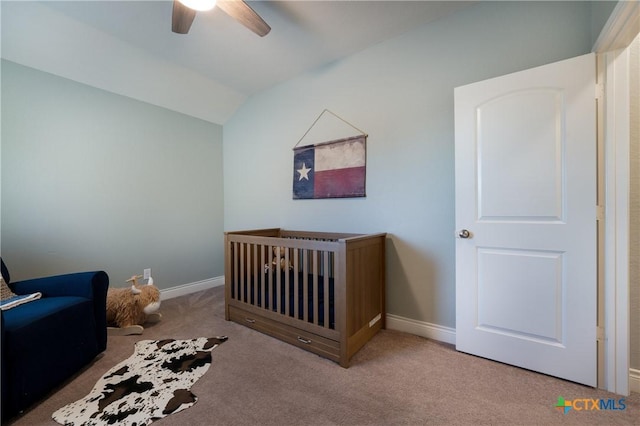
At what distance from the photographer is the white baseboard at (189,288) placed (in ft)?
10.0

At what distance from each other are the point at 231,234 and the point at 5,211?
1.80 meters

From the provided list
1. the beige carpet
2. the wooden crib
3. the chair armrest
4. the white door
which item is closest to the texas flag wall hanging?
the wooden crib

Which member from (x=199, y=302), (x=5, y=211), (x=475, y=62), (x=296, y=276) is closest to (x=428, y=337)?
(x=296, y=276)

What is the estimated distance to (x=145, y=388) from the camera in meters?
1.47

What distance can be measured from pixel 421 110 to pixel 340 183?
0.95 metres

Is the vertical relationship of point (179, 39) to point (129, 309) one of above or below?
above

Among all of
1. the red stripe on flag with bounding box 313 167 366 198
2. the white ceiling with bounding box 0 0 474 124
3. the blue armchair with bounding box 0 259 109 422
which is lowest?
the blue armchair with bounding box 0 259 109 422

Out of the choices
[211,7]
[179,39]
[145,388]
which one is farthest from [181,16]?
[145,388]

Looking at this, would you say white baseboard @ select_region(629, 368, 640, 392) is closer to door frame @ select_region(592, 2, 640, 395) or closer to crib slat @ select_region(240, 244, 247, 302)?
door frame @ select_region(592, 2, 640, 395)

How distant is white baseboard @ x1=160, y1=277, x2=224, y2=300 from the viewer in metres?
3.05

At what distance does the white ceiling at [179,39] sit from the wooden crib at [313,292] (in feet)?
5.73

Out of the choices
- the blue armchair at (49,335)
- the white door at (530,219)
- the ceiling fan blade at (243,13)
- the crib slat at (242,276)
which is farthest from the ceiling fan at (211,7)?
the blue armchair at (49,335)

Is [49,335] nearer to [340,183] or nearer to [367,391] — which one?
[367,391]

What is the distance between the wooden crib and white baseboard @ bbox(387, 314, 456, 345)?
0.11 m
